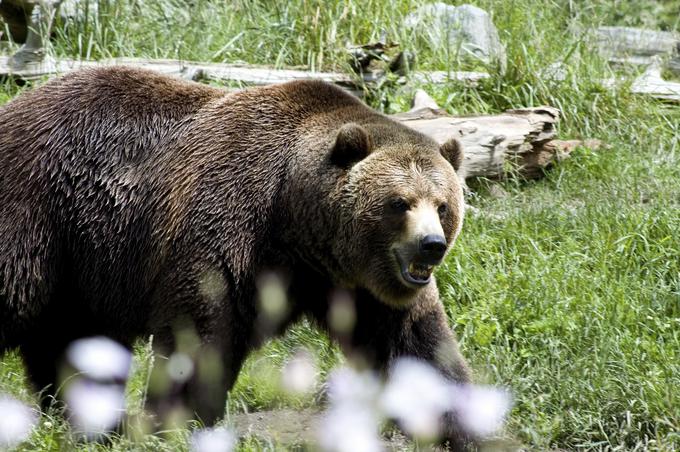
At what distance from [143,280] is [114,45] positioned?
4769 mm

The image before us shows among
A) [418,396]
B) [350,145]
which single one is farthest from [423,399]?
[350,145]

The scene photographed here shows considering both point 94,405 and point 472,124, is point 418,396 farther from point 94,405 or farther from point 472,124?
point 472,124

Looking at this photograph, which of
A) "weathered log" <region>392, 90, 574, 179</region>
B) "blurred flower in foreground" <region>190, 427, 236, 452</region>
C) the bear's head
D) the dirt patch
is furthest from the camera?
"weathered log" <region>392, 90, 574, 179</region>

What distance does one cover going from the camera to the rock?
33.0ft

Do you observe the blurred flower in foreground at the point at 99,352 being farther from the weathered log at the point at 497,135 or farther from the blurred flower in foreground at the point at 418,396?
the weathered log at the point at 497,135

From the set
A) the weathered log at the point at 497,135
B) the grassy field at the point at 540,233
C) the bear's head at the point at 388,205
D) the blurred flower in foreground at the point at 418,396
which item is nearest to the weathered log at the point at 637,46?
the grassy field at the point at 540,233

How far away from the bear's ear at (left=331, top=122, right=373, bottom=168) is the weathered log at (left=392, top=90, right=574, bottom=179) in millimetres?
2868

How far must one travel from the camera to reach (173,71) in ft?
28.9

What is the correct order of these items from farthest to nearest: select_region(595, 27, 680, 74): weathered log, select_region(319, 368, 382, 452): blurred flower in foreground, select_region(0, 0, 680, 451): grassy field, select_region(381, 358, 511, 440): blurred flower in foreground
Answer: select_region(595, 27, 680, 74): weathered log → select_region(0, 0, 680, 451): grassy field → select_region(381, 358, 511, 440): blurred flower in foreground → select_region(319, 368, 382, 452): blurred flower in foreground

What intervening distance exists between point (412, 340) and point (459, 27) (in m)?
5.85

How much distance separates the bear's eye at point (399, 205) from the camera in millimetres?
4801

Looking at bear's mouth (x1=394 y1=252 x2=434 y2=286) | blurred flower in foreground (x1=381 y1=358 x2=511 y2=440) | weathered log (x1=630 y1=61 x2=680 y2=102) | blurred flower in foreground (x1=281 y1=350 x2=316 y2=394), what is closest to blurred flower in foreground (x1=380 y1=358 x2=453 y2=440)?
blurred flower in foreground (x1=381 y1=358 x2=511 y2=440)

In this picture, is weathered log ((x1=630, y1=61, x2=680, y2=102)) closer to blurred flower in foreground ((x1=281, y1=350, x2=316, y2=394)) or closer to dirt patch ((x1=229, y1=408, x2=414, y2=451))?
blurred flower in foreground ((x1=281, y1=350, x2=316, y2=394))

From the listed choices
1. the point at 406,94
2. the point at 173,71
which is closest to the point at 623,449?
the point at 406,94
